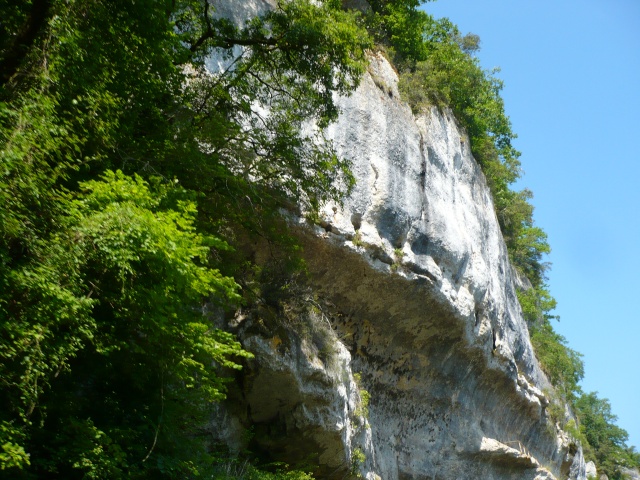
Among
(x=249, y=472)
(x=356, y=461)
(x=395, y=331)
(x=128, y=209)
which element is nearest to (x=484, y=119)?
(x=395, y=331)

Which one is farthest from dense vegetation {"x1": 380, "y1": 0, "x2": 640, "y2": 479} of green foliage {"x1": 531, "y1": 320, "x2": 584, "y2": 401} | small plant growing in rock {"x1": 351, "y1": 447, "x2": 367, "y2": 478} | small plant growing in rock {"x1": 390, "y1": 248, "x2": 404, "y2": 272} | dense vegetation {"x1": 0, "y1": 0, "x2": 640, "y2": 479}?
small plant growing in rock {"x1": 351, "y1": 447, "x2": 367, "y2": 478}

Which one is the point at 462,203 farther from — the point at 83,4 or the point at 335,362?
the point at 83,4

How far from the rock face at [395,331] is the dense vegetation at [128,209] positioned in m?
0.87

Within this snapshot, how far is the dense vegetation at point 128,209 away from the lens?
586cm

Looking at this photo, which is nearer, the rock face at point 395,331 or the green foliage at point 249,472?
the green foliage at point 249,472

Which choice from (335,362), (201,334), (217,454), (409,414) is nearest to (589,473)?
(409,414)

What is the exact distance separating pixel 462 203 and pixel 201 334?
968 centimetres

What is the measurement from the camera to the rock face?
36.7 feet

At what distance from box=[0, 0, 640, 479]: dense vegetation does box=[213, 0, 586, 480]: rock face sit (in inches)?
34.2

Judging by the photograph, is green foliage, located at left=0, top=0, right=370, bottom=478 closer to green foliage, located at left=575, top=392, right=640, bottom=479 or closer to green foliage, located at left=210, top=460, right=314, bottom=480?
green foliage, located at left=210, top=460, right=314, bottom=480

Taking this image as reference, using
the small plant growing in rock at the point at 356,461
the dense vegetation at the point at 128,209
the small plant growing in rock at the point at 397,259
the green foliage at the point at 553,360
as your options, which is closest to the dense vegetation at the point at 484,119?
the green foliage at the point at 553,360

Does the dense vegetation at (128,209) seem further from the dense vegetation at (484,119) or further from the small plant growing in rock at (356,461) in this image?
the dense vegetation at (484,119)

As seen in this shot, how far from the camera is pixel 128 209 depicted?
246 inches

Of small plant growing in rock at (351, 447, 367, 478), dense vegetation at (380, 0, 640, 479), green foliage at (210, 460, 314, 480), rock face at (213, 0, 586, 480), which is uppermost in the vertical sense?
dense vegetation at (380, 0, 640, 479)
